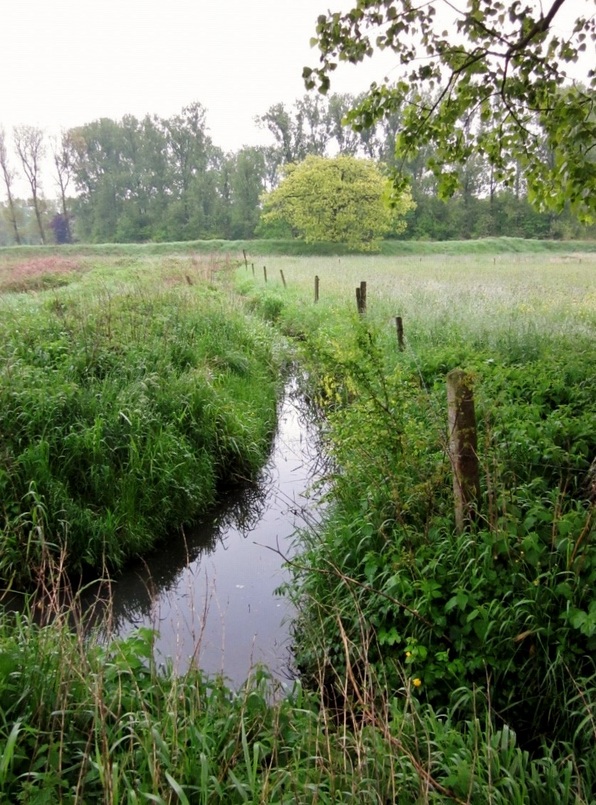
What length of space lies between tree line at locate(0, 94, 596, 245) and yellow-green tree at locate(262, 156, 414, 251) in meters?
11.8

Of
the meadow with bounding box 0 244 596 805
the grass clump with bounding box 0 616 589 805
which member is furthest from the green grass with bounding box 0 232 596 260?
the grass clump with bounding box 0 616 589 805

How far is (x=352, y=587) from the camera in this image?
3.66 m

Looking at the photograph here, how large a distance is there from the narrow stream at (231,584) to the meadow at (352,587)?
0.29m

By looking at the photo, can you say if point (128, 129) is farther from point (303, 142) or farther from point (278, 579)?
point (278, 579)

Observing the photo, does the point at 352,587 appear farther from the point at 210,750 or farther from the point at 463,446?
the point at 210,750

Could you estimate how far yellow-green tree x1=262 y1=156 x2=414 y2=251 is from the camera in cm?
4712

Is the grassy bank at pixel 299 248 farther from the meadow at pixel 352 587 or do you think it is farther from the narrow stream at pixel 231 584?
the narrow stream at pixel 231 584

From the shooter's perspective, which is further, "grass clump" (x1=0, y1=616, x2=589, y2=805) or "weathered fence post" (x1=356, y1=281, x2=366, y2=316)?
"weathered fence post" (x1=356, y1=281, x2=366, y2=316)

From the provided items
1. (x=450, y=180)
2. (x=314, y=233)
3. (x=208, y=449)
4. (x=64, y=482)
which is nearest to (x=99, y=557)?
(x=64, y=482)

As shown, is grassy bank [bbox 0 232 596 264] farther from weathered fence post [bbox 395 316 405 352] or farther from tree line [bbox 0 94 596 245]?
weathered fence post [bbox 395 316 405 352]

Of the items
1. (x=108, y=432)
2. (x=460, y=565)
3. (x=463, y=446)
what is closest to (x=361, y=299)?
(x=108, y=432)

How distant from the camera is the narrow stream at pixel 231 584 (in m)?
4.04

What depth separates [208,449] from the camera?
22.2ft

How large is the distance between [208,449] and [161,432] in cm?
81
